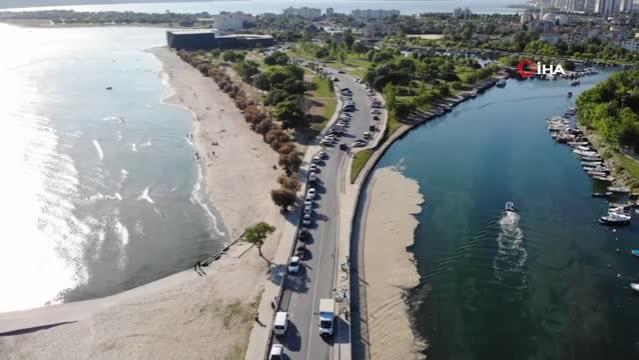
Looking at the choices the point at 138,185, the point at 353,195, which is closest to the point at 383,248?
the point at 353,195

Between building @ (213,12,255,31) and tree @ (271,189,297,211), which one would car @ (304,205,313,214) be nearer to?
tree @ (271,189,297,211)

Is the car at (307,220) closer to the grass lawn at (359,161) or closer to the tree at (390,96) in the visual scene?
the grass lawn at (359,161)

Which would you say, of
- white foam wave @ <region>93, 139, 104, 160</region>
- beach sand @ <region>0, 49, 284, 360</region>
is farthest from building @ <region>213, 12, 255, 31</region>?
beach sand @ <region>0, 49, 284, 360</region>

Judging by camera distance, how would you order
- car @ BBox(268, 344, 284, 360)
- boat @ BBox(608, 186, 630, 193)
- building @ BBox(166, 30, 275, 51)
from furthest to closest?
building @ BBox(166, 30, 275, 51), boat @ BBox(608, 186, 630, 193), car @ BBox(268, 344, 284, 360)

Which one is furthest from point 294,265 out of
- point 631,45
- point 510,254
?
point 631,45

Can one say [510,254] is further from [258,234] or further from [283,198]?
[258,234]

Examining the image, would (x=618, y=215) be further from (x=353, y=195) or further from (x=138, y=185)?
(x=138, y=185)
